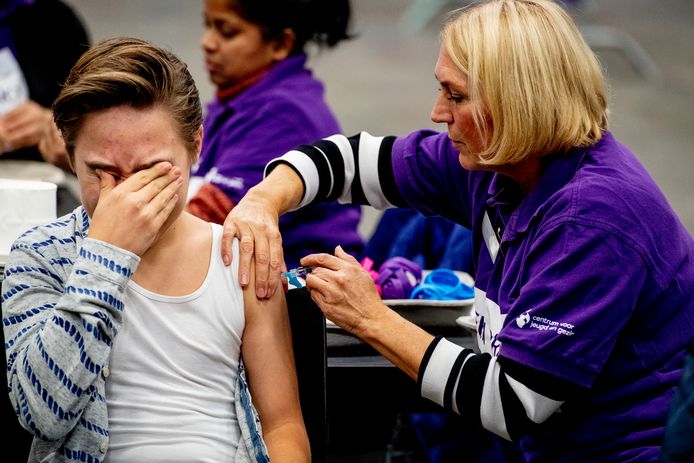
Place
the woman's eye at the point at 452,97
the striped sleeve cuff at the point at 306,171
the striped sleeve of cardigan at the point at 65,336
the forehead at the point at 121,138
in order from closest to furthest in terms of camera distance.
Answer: the striped sleeve of cardigan at the point at 65,336 → the forehead at the point at 121,138 → the woman's eye at the point at 452,97 → the striped sleeve cuff at the point at 306,171

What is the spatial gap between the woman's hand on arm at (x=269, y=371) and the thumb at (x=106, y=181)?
32 centimetres

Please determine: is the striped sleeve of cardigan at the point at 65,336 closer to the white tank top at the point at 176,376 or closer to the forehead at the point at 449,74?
the white tank top at the point at 176,376

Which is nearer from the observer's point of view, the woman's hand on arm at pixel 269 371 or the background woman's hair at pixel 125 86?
the background woman's hair at pixel 125 86

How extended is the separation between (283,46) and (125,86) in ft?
5.02

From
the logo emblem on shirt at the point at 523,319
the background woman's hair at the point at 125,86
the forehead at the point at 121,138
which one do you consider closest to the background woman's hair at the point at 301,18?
the background woman's hair at the point at 125,86

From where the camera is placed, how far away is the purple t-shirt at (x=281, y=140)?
118 inches

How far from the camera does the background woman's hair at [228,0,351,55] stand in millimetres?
3199

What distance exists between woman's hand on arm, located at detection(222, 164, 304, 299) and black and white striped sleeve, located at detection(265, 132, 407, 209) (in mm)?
104

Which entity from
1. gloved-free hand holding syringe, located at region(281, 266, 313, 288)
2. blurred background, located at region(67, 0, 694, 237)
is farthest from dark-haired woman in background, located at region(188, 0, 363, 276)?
blurred background, located at region(67, 0, 694, 237)

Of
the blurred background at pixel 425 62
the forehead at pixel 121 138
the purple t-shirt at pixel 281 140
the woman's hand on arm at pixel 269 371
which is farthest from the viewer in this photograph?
the blurred background at pixel 425 62

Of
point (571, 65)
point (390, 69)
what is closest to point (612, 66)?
point (390, 69)

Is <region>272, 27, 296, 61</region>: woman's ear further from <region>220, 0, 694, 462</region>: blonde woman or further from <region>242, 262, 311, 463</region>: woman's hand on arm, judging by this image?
<region>242, 262, 311, 463</region>: woman's hand on arm

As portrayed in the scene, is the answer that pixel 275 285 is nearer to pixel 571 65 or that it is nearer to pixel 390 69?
pixel 571 65

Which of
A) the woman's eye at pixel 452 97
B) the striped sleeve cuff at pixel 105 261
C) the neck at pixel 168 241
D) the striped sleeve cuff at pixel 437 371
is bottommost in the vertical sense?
the striped sleeve cuff at pixel 437 371
